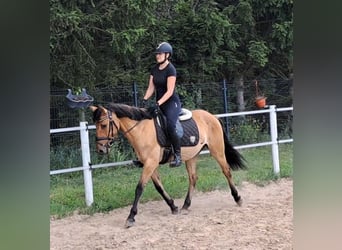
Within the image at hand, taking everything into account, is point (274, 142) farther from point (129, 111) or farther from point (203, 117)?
point (129, 111)

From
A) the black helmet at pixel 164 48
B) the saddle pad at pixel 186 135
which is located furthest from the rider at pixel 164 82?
the saddle pad at pixel 186 135

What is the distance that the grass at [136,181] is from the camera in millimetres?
2131

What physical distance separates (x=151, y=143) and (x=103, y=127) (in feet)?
0.88

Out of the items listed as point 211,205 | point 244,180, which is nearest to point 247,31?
point 244,180

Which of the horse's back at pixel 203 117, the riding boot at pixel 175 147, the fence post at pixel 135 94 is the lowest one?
the riding boot at pixel 175 147

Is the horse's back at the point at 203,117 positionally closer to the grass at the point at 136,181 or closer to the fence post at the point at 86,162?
the grass at the point at 136,181

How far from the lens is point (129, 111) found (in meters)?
2.18

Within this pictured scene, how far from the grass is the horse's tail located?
1.0 inches

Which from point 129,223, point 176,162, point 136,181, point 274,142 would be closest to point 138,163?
point 136,181

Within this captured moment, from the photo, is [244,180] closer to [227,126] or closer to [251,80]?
[227,126]

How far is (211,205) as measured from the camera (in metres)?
2.26
